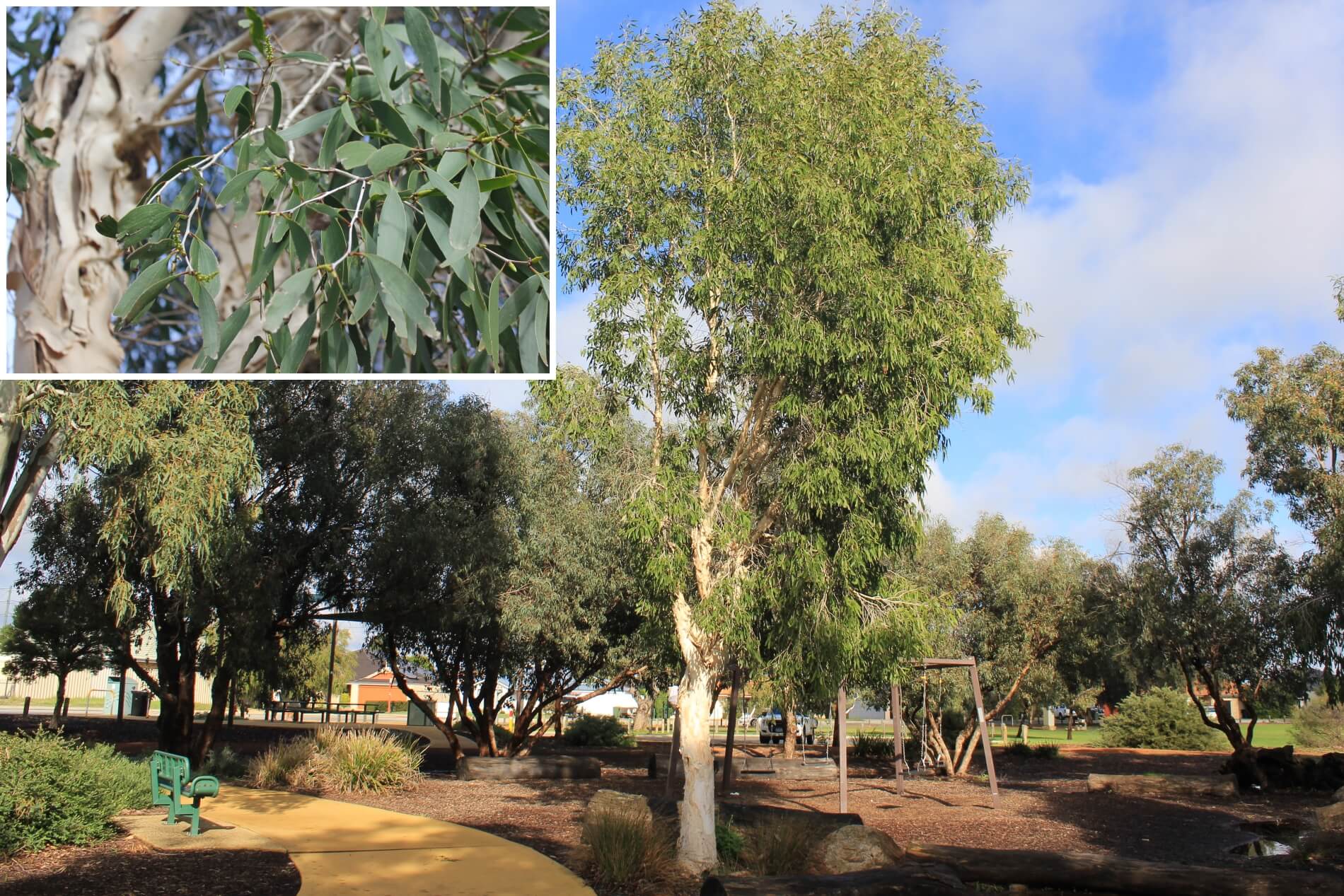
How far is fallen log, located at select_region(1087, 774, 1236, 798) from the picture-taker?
67.2ft

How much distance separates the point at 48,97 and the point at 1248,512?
2305 centimetres

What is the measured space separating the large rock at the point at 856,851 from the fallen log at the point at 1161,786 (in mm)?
12129

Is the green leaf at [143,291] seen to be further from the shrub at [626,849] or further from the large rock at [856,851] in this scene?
the large rock at [856,851]

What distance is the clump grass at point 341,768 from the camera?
1614 centimetres

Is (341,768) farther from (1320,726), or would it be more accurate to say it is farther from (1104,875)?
(1320,726)

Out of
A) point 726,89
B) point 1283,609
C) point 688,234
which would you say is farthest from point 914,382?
point 1283,609

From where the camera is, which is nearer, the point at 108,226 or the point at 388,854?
the point at 108,226

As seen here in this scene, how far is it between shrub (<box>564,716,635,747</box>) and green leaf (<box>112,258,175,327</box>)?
31.1m

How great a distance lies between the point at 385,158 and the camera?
3887 mm

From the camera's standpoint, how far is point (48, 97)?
4250mm

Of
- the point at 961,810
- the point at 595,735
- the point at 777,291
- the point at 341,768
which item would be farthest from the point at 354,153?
the point at 595,735

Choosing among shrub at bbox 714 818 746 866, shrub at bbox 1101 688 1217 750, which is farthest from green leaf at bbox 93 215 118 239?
shrub at bbox 1101 688 1217 750

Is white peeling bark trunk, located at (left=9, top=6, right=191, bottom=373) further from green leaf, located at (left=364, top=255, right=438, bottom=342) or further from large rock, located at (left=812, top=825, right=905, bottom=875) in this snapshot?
large rock, located at (left=812, top=825, right=905, bottom=875)

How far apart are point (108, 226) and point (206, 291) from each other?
584 millimetres
